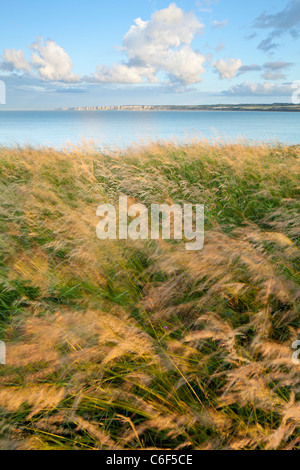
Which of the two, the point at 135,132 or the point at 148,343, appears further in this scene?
the point at 135,132

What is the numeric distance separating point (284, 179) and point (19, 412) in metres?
4.17

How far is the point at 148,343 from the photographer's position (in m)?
1.74

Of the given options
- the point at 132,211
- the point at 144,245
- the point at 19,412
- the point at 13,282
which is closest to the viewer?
the point at 19,412

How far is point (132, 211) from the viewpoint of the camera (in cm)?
349

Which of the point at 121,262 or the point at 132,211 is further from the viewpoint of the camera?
the point at 132,211

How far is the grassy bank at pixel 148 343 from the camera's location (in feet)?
4.87

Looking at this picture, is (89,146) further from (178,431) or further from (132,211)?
(178,431)

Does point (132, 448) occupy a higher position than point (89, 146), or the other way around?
point (89, 146)

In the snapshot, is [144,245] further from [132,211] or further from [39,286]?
[39,286]

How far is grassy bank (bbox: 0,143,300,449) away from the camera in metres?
1.48

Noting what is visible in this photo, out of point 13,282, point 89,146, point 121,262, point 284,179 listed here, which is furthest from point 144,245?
point 89,146
